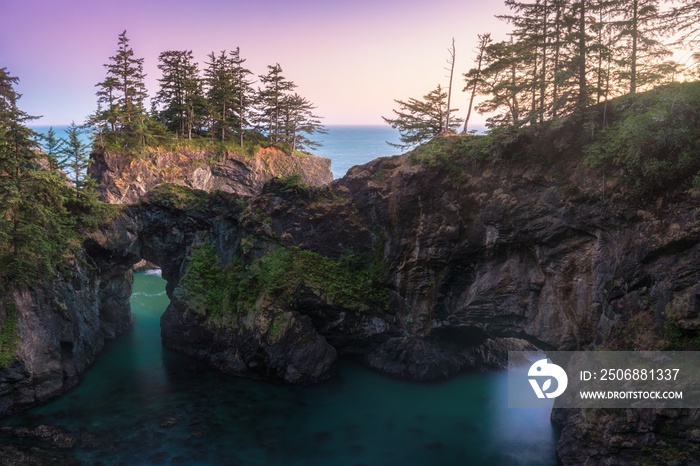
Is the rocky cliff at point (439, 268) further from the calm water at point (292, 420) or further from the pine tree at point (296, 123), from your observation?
the pine tree at point (296, 123)

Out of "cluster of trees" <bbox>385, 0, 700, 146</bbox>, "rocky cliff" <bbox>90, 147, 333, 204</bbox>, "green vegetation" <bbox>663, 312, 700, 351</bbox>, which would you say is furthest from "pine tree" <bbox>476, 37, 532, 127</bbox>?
"rocky cliff" <bbox>90, 147, 333, 204</bbox>

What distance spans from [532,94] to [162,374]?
97.7ft

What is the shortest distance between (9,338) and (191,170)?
110ft

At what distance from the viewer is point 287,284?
1041 inches

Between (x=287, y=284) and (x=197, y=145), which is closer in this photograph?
(x=287, y=284)

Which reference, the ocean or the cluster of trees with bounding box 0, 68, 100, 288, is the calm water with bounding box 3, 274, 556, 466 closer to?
the ocean

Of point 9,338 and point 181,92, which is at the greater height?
point 181,92

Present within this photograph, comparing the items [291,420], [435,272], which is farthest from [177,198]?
[435,272]

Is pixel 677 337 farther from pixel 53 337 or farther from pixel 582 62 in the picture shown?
pixel 53 337

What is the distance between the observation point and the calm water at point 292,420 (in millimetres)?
19266

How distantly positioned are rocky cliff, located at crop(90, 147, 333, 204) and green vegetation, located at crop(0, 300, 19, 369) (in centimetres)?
2330

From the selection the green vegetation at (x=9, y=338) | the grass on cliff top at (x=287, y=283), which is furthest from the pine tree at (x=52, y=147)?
the grass on cliff top at (x=287, y=283)

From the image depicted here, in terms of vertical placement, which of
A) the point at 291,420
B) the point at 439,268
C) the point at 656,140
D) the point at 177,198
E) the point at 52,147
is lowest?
the point at 291,420

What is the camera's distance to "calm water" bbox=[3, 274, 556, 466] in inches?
758
